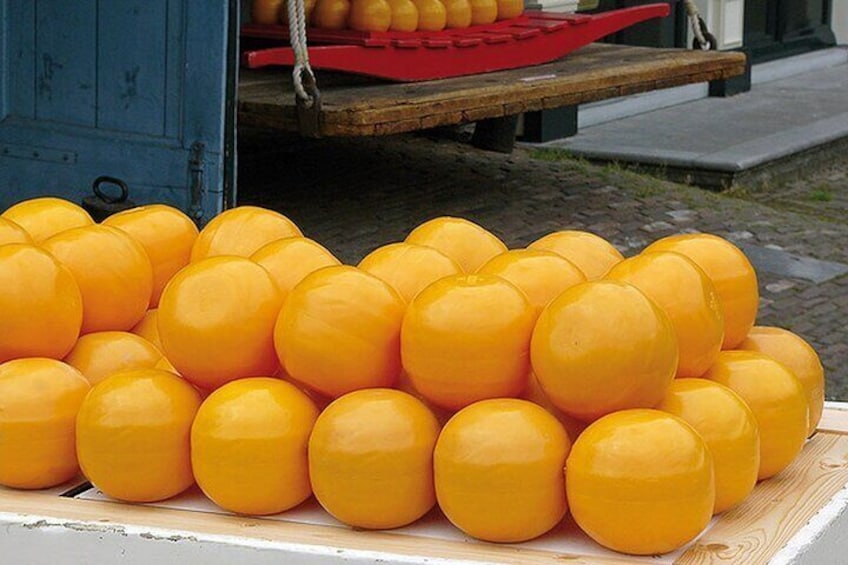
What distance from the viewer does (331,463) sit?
176 cm

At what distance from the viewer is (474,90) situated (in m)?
6.15

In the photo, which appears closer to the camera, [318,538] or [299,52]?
[318,538]

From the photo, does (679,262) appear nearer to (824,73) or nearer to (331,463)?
(331,463)

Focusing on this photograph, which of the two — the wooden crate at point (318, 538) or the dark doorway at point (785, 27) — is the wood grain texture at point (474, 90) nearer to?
the wooden crate at point (318, 538)

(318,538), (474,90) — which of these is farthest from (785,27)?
(318,538)

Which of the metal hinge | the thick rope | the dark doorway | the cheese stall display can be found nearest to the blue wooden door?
the metal hinge

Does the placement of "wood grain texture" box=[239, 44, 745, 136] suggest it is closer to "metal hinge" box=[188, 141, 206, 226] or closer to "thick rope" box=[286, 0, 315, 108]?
"thick rope" box=[286, 0, 315, 108]

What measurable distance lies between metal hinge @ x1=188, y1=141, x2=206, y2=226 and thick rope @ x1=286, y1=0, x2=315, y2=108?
0.40 meters

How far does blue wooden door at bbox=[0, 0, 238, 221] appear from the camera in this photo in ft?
17.8

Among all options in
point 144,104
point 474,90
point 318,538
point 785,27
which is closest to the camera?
point 318,538

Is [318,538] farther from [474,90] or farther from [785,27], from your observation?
[785,27]

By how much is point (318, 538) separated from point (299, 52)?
3.87 m

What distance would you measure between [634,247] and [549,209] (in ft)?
2.42

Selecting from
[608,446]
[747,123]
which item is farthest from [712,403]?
[747,123]
